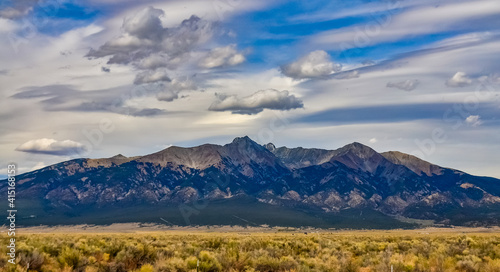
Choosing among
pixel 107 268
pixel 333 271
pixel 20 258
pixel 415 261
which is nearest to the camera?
pixel 20 258

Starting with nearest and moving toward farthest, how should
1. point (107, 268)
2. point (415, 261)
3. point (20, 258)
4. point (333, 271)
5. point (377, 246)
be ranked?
point (20, 258), point (333, 271), point (107, 268), point (415, 261), point (377, 246)

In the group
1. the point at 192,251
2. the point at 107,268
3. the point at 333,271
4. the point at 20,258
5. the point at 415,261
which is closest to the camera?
the point at 20,258

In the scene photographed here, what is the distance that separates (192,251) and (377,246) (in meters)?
14.0

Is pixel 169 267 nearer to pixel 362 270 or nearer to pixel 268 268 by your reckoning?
pixel 268 268

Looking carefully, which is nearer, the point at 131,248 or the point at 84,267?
the point at 84,267

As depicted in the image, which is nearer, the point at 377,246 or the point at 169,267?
the point at 169,267

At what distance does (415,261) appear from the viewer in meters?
24.0

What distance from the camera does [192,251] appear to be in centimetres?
2800

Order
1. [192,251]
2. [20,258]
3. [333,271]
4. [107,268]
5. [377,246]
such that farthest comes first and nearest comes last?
[377,246]
[192,251]
[107,268]
[333,271]
[20,258]

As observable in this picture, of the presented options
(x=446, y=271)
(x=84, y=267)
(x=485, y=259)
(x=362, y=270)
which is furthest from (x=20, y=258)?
(x=485, y=259)

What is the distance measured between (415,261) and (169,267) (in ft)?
40.4

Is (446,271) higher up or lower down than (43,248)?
lower down

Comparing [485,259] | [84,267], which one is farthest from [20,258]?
[485,259]

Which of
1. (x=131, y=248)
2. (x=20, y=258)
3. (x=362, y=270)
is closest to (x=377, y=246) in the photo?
(x=362, y=270)
